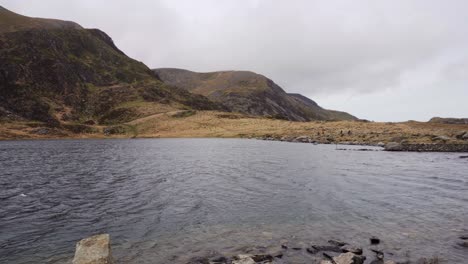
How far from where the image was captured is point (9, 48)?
175000 millimetres

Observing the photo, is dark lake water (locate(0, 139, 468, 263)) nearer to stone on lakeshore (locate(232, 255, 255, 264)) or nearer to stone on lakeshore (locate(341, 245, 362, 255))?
stone on lakeshore (locate(341, 245, 362, 255))

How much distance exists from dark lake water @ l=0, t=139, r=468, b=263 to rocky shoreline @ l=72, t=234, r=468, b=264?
58cm

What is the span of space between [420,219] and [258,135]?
99086mm

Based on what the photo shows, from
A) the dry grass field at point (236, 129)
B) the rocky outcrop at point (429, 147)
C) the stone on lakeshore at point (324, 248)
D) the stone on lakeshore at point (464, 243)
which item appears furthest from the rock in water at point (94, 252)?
the dry grass field at point (236, 129)

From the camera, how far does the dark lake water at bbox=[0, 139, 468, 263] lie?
17.0m

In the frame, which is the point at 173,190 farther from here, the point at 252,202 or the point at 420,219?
the point at 420,219

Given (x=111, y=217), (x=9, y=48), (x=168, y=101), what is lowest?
(x=111, y=217)

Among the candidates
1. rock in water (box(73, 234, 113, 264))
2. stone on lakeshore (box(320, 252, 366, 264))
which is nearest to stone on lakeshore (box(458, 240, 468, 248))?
stone on lakeshore (box(320, 252, 366, 264))

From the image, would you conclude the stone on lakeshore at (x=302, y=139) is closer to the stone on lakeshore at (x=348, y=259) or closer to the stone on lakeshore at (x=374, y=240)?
the stone on lakeshore at (x=374, y=240)

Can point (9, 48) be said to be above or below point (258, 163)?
above

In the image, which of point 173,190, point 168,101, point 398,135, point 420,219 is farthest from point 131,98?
point 420,219

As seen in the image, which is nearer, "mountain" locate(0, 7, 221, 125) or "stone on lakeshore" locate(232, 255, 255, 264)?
"stone on lakeshore" locate(232, 255, 255, 264)

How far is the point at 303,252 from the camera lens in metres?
16.1

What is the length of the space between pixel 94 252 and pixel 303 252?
30.7 feet
